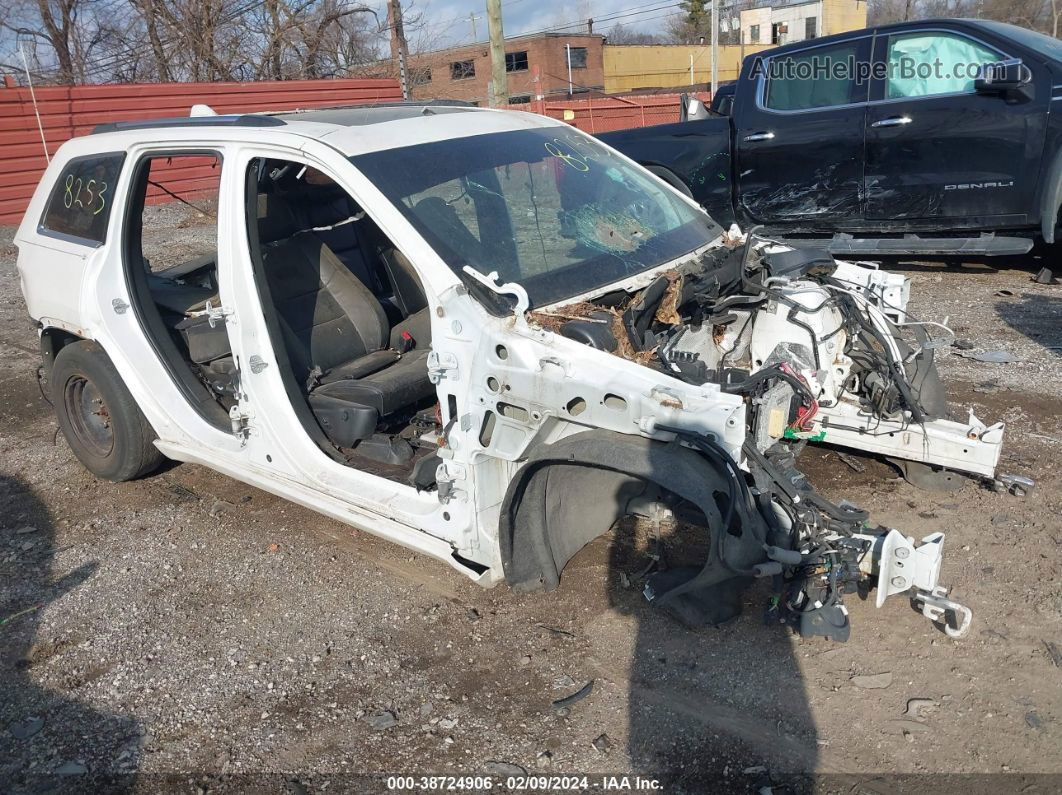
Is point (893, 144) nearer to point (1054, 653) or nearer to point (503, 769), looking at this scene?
point (1054, 653)

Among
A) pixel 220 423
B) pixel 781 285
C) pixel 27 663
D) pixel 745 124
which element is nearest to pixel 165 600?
pixel 27 663

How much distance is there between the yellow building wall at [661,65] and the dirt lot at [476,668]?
40857 millimetres

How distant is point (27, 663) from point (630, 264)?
2936 mm

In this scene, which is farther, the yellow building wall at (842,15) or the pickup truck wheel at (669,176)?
the yellow building wall at (842,15)

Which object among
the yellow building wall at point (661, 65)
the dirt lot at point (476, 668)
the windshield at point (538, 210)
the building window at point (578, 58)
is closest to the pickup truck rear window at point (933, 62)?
the dirt lot at point (476, 668)

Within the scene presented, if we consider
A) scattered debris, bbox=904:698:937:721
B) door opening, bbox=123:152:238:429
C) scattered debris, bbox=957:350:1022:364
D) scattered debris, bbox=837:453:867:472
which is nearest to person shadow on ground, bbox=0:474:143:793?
door opening, bbox=123:152:238:429

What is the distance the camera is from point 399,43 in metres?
18.7

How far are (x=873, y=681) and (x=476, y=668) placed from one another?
1.40 m

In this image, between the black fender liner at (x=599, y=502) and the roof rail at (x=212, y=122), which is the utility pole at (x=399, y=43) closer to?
the roof rail at (x=212, y=122)

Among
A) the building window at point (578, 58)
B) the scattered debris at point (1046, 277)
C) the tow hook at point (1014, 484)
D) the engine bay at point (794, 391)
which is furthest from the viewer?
the building window at point (578, 58)

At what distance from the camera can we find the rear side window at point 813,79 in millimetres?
7266

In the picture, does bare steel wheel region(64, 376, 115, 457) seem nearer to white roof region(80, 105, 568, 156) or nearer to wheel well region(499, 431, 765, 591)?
white roof region(80, 105, 568, 156)

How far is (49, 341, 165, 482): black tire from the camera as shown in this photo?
455 cm

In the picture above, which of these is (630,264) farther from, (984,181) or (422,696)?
(984,181)
